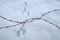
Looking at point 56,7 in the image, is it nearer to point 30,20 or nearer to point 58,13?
point 58,13

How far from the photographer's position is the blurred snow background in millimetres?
631

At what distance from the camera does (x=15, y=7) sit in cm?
81

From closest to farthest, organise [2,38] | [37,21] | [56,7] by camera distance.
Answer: [2,38] → [37,21] → [56,7]

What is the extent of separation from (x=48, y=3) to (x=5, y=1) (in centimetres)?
35

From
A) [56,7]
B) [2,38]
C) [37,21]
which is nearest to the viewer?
[2,38]

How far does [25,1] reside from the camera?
0.88 m

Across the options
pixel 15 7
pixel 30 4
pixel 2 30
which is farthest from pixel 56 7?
pixel 2 30

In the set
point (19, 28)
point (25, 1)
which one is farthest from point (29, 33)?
point (25, 1)

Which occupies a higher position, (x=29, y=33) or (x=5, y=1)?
(x=5, y=1)

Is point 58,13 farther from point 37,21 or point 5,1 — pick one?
point 5,1

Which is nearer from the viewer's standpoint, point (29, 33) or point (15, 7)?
point (29, 33)

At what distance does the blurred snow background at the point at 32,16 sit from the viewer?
63cm

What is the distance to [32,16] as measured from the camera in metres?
0.75

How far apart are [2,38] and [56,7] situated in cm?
47
